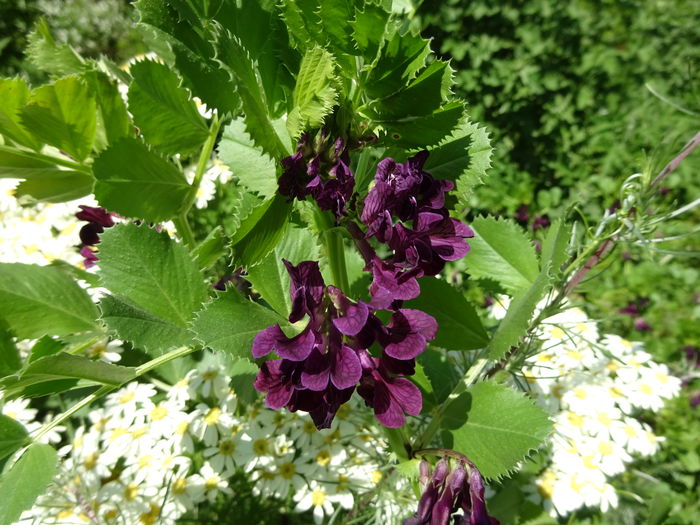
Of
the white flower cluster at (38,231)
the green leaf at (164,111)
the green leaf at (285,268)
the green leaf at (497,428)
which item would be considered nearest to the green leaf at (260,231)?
the green leaf at (285,268)

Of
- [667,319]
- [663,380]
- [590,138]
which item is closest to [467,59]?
[590,138]

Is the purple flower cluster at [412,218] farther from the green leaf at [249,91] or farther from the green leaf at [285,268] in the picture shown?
the green leaf at [285,268]

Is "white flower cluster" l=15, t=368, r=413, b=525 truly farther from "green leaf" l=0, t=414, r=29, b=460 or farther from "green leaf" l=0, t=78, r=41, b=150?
"green leaf" l=0, t=78, r=41, b=150

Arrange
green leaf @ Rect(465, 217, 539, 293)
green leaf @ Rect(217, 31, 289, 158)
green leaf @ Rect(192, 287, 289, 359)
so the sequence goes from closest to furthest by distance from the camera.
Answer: green leaf @ Rect(217, 31, 289, 158) → green leaf @ Rect(192, 287, 289, 359) → green leaf @ Rect(465, 217, 539, 293)

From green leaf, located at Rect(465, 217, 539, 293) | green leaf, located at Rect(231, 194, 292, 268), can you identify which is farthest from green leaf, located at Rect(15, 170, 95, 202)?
green leaf, located at Rect(465, 217, 539, 293)

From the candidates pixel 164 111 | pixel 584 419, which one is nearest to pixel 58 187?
pixel 164 111

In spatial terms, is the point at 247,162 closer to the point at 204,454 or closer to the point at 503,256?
the point at 503,256
